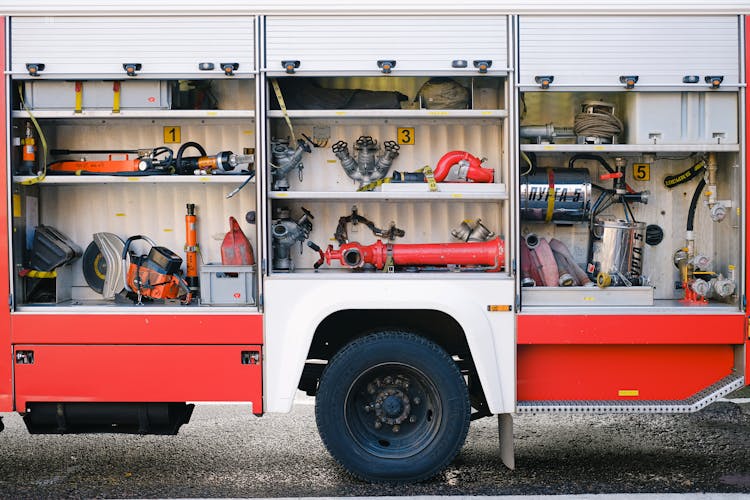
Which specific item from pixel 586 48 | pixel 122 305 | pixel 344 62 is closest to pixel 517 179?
pixel 586 48

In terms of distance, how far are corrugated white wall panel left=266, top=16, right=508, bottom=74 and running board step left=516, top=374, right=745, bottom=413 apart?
214 cm

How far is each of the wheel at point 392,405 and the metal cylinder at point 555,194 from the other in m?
1.22

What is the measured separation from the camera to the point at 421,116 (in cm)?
496

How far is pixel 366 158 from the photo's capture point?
548cm

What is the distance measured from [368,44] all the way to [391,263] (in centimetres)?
141

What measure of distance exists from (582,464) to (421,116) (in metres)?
2.61

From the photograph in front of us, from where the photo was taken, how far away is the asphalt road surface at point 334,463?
480cm

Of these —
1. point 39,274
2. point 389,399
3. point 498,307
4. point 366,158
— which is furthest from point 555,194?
point 39,274

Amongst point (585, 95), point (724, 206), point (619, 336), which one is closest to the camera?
point (619, 336)

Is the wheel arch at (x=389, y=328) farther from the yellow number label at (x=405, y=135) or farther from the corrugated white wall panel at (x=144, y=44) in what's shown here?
the corrugated white wall panel at (x=144, y=44)

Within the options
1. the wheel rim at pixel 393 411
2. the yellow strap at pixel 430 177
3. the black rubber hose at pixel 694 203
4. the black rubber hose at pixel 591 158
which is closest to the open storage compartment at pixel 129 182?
the wheel rim at pixel 393 411

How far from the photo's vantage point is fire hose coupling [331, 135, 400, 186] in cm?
549
